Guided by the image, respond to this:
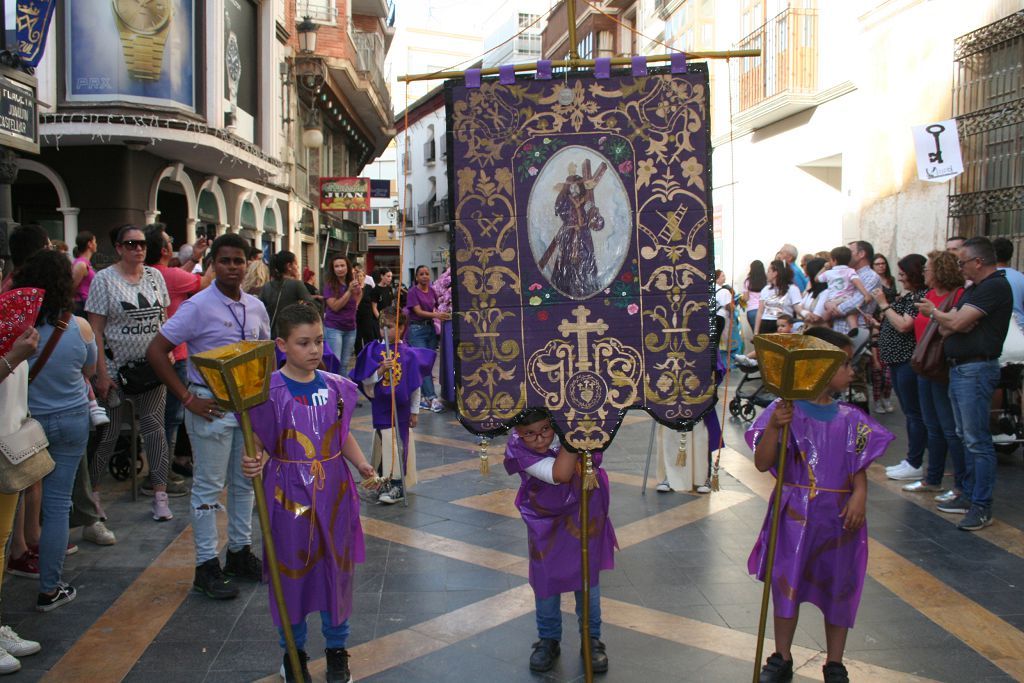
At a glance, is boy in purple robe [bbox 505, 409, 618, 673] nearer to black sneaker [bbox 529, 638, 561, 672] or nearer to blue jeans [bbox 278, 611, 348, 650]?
black sneaker [bbox 529, 638, 561, 672]

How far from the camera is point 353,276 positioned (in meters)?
10.8

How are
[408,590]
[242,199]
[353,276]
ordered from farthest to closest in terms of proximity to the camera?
[242,199] < [353,276] < [408,590]

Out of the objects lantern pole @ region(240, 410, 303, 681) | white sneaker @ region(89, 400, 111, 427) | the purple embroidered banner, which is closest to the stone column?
white sneaker @ region(89, 400, 111, 427)

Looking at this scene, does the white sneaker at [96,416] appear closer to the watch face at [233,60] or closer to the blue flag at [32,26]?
the blue flag at [32,26]

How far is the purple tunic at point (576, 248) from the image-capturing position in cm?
351

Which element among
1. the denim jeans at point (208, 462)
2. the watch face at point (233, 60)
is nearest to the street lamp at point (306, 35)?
the watch face at point (233, 60)

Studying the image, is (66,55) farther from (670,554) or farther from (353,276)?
(670,554)

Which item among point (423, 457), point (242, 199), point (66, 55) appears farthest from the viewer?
point (242, 199)

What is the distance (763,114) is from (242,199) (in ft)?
35.0

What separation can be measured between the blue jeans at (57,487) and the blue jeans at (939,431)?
570 cm

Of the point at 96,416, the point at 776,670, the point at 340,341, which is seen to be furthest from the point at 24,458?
the point at 340,341

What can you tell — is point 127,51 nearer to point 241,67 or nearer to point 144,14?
point 144,14

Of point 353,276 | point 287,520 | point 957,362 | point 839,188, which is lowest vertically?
point 287,520

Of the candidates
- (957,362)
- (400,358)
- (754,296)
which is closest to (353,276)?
(400,358)
